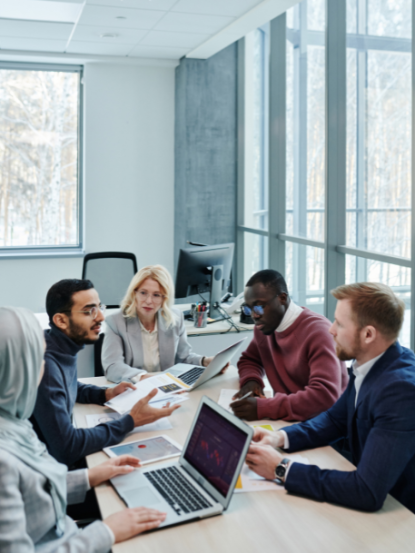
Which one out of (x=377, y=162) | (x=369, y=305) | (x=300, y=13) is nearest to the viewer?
(x=369, y=305)

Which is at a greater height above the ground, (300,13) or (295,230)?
(300,13)

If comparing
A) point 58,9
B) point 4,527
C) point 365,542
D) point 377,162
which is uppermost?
point 58,9

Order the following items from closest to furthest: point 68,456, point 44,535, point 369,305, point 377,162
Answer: point 44,535 < point 369,305 < point 68,456 < point 377,162

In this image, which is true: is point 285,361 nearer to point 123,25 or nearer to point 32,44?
point 123,25

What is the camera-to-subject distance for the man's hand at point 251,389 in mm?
2338

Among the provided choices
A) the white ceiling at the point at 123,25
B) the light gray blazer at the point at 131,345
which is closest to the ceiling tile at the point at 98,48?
the white ceiling at the point at 123,25

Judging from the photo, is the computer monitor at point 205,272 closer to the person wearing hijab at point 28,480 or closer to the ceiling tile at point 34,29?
the person wearing hijab at point 28,480

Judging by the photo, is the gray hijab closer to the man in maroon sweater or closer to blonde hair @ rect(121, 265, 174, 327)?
the man in maroon sweater

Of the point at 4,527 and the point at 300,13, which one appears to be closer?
the point at 4,527

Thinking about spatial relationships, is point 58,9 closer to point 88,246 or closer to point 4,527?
point 88,246

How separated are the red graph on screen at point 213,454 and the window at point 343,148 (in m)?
1.70

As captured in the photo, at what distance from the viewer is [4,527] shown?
1.15 metres

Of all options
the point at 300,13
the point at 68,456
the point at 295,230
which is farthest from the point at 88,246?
the point at 68,456

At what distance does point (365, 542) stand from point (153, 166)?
16.6 ft
